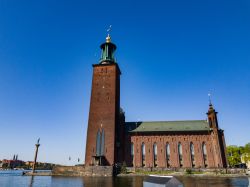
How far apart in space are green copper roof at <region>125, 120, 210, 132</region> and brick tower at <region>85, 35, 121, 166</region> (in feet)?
34.8

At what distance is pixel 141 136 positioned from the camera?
6041 cm

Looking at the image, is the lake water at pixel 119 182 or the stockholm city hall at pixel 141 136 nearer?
the lake water at pixel 119 182

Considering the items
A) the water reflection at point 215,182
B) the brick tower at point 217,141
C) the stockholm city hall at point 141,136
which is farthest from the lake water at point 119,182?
the brick tower at point 217,141

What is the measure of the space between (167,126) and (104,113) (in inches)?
849

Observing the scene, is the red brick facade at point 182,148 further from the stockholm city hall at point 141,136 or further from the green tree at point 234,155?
the green tree at point 234,155

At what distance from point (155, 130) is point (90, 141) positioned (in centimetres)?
2058

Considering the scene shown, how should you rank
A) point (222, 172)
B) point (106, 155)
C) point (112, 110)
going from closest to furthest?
point (222, 172)
point (106, 155)
point (112, 110)

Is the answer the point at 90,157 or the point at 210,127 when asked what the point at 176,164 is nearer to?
the point at 210,127

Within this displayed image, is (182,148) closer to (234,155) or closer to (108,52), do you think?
(234,155)

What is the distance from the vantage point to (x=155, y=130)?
61.0 m

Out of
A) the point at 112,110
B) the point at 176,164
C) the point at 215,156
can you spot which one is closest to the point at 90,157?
the point at 112,110

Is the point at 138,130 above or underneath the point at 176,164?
above

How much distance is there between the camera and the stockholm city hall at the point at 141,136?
52.0m

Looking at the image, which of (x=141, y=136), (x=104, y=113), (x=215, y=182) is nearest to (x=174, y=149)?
(x=141, y=136)
